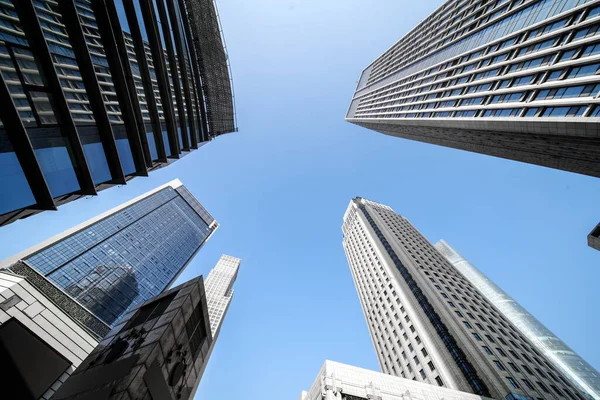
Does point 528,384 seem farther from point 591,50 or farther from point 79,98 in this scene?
point 79,98

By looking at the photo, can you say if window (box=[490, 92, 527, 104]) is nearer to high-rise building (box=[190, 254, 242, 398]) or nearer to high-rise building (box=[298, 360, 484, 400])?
high-rise building (box=[298, 360, 484, 400])

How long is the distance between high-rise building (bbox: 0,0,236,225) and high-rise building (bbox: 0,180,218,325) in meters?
46.8

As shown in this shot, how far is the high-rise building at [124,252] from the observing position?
71.2 meters

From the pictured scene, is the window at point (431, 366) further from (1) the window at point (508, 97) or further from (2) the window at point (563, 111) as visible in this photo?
(1) the window at point (508, 97)

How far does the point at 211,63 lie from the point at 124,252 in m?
81.4

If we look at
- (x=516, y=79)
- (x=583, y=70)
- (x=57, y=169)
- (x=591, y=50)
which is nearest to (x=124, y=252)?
(x=57, y=169)

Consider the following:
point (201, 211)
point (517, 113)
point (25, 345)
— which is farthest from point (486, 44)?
point (201, 211)

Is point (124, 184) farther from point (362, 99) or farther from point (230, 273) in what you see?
point (230, 273)

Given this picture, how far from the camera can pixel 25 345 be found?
17.1 metres

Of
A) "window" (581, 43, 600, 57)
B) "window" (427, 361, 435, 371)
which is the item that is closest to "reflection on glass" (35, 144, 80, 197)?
"window" (581, 43, 600, 57)

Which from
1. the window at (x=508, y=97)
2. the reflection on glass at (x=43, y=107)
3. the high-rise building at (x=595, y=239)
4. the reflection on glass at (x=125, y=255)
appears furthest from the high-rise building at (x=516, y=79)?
the reflection on glass at (x=125, y=255)

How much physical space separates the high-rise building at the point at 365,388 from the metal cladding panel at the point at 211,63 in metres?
38.8

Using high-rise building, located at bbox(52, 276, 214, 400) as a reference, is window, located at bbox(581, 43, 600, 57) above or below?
above

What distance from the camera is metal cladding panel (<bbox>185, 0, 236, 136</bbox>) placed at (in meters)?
37.6
